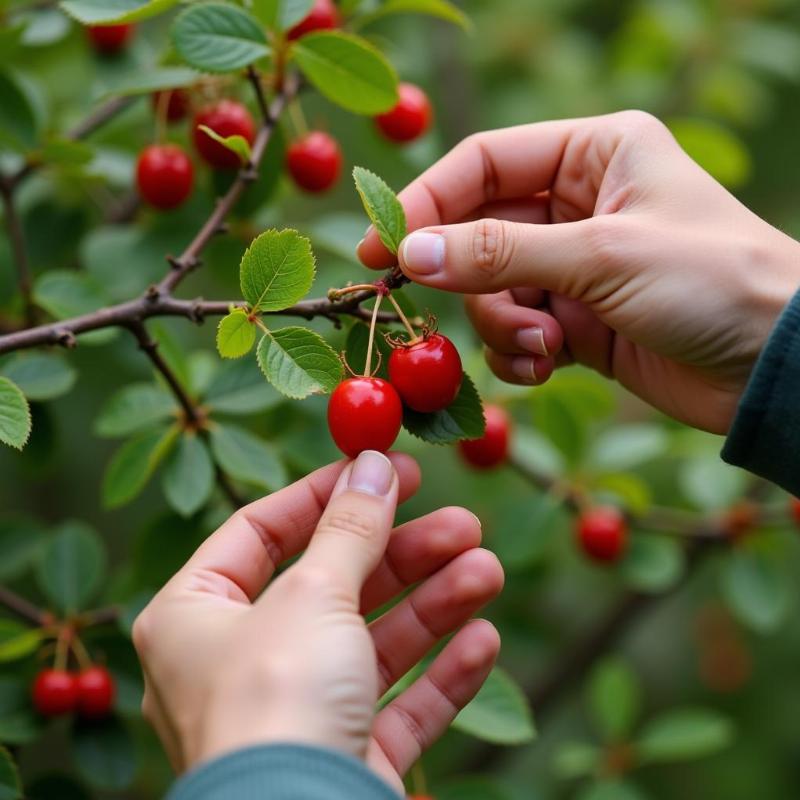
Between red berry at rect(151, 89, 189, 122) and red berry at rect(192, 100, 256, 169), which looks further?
red berry at rect(151, 89, 189, 122)

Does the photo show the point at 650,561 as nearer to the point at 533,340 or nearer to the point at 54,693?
the point at 533,340

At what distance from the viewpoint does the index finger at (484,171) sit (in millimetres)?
1607

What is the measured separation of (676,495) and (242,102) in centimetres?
180

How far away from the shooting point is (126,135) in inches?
76.2

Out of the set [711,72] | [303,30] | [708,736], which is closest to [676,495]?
[708,736]

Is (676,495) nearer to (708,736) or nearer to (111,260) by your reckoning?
(708,736)

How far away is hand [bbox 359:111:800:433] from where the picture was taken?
1.31 m

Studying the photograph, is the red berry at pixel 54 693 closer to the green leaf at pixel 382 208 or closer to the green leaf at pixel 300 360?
the green leaf at pixel 300 360

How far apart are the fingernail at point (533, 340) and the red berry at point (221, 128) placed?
0.62 metres

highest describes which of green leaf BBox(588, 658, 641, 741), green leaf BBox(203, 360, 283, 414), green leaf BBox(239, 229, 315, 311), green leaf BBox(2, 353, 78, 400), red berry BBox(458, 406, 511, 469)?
green leaf BBox(239, 229, 315, 311)

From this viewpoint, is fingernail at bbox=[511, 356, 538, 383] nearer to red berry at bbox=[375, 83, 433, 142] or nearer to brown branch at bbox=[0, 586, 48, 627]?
red berry at bbox=[375, 83, 433, 142]

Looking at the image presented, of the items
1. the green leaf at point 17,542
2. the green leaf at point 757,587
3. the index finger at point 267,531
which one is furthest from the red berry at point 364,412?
the green leaf at point 757,587

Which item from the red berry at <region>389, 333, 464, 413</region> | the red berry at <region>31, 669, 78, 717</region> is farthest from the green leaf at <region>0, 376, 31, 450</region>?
the red berry at <region>31, 669, 78, 717</region>

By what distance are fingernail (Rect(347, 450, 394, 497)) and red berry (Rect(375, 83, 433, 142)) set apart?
91cm
